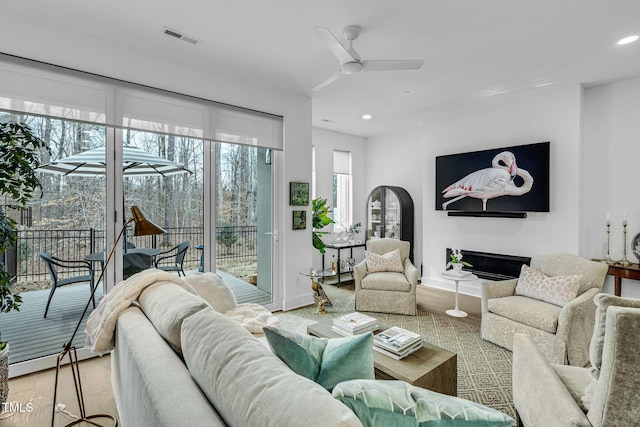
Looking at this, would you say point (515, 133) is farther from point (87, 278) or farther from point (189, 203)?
point (87, 278)

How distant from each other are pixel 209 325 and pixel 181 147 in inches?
103

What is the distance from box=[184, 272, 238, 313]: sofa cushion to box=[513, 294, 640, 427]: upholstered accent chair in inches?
79.6

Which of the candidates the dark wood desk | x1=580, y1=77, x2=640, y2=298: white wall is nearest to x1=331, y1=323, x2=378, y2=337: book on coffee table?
the dark wood desk

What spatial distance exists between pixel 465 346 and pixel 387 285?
1061 millimetres

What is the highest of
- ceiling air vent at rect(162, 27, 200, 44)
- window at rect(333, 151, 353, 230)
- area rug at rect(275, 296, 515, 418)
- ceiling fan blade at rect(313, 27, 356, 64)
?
ceiling air vent at rect(162, 27, 200, 44)

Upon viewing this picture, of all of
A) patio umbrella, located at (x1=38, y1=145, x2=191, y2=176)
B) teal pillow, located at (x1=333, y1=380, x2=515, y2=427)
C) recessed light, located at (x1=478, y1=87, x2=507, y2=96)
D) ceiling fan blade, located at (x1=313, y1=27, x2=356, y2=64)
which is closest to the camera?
teal pillow, located at (x1=333, y1=380, x2=515, y2=427)

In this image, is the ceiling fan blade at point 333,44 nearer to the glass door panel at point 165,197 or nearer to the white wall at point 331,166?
the glass door panel at point 165,197

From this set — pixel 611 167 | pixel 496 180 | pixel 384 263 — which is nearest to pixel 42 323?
pixel 384 263

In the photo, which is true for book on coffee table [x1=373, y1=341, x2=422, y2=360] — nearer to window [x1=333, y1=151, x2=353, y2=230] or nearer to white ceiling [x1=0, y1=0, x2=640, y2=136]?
white ceiling [x1=0, y1=0, x2=640, y2=136]

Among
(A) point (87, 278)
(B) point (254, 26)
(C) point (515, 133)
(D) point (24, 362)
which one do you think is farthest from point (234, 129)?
(C) point (515, 133)

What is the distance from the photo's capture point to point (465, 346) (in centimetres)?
299

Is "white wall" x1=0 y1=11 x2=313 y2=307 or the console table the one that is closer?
"white wall" x1=0 y1=11 x2=313 y2=307

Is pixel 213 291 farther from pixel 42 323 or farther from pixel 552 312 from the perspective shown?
pixel 552 312

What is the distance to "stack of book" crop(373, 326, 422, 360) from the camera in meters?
1.96
